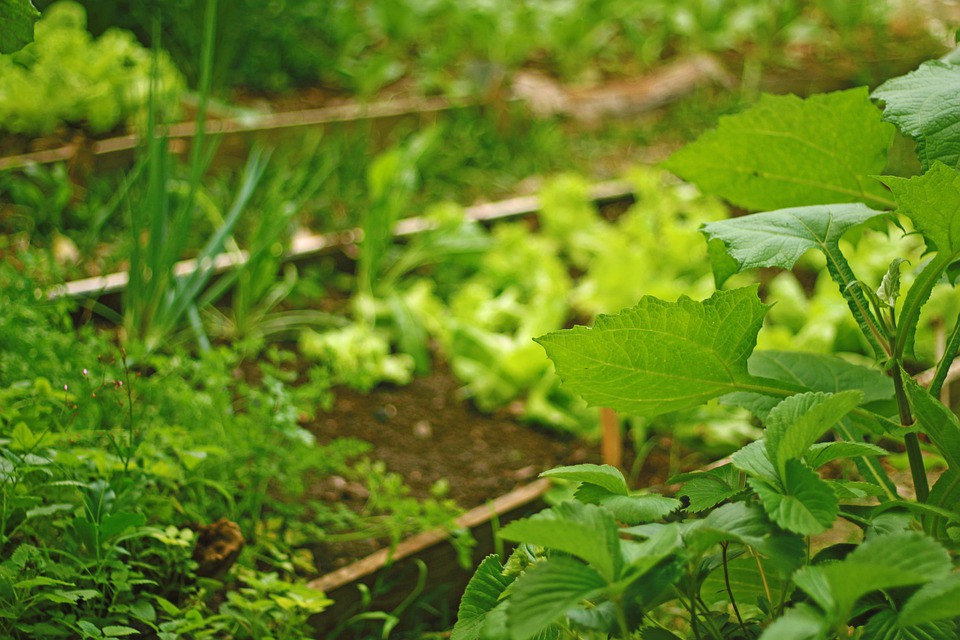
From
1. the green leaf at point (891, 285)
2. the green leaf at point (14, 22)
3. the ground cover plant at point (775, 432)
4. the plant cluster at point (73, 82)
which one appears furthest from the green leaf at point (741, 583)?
the plant cluster at point (73, 82)

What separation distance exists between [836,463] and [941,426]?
1310mm

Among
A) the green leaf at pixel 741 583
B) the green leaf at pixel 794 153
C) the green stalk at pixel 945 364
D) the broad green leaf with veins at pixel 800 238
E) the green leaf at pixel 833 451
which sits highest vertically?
the green leaf at pixel 794 153

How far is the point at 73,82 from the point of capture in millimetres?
3086

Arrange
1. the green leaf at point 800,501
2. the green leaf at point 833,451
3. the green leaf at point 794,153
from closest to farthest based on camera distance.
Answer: the green leaf at point 800,501 < the green leaf at point 833,451 < the green leaf at point 794,153

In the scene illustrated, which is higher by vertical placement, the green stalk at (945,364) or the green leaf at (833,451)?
the green stalk at (945,364)

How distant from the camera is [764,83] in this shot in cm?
544

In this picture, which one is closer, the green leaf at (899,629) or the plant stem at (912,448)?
the green leaf at (899,629)

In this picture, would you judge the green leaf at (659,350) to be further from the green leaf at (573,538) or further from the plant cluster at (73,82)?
the plant cluster at (73,82)

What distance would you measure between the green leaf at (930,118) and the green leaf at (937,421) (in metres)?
0.31

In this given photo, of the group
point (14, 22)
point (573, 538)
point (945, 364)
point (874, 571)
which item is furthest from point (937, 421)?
point (14, 22)

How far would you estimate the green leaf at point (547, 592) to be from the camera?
0.75 meters

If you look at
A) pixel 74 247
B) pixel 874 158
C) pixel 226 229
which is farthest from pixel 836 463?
pixel 74 247

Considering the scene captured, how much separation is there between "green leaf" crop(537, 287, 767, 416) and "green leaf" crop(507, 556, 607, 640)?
0.30 metres

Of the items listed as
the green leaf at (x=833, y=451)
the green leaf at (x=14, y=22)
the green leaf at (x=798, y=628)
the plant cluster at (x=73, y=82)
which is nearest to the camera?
the green leaf at (x=798, y=628)
